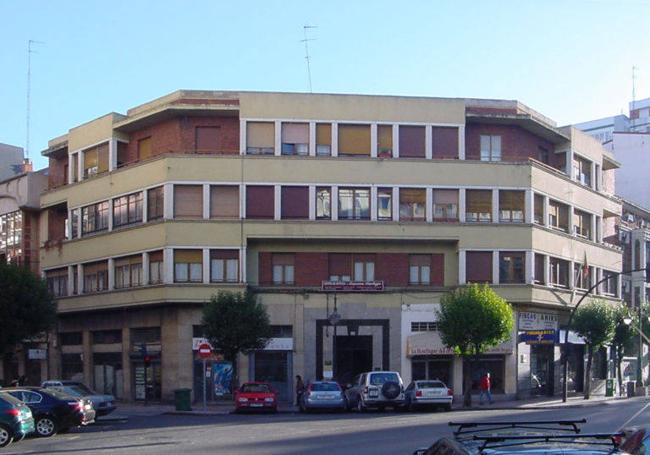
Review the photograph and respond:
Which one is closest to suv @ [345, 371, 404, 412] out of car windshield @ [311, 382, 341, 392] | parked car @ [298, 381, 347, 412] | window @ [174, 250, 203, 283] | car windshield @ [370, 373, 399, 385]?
car windshield @ [370, 373, 399, 385]

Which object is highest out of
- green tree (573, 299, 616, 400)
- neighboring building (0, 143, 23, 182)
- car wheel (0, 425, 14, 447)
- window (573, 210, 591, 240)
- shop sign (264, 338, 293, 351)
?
neighboring building (0, 143, 23, 182)

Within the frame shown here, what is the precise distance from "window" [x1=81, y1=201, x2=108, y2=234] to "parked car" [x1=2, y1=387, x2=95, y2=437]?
26137mm

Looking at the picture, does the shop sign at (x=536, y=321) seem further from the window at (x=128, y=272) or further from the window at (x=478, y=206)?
the window at (x=128, y=272)

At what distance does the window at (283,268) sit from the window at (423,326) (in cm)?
673

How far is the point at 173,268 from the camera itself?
4800 cm

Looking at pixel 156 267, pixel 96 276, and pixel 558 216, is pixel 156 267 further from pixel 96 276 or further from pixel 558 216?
pixel 558 216

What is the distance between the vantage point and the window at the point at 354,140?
49375mm

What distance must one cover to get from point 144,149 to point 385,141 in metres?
13.2

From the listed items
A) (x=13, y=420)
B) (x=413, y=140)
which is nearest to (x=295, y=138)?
(x=413, y=140)

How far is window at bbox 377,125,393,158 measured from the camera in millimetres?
49531

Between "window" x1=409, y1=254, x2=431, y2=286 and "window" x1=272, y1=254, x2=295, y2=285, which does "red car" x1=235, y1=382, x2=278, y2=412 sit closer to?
"window" x1=272, y1=254, x2=295, y2=285

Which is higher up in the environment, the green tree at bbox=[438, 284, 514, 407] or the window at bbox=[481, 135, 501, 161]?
the window at bbox=[481, 135, 501, 161]

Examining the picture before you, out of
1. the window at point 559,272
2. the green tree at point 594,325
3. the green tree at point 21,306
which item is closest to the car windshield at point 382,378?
the window at point 559,272

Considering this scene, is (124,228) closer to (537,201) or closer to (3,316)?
(3,316)
